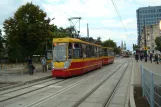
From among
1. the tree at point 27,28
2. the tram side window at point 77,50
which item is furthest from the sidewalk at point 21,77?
the tram side window at point 77,50

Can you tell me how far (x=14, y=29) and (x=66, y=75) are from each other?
29.2 ft

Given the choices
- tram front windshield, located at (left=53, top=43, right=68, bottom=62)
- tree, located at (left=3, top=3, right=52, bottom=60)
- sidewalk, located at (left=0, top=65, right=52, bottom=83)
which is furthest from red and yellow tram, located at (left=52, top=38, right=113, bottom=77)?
tree, located at (left=3, top=3, right=52, bottom=60)

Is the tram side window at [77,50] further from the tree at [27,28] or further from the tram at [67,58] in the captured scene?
the tree at [27,28]

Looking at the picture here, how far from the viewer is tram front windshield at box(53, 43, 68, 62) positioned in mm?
25016

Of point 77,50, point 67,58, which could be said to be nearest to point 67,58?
point 67,58

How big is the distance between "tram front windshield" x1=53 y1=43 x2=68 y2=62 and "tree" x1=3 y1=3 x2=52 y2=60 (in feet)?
18.0

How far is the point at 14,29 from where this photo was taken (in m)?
30.6

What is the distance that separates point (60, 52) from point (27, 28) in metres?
6.42

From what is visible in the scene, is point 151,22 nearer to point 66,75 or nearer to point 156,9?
point 156,9

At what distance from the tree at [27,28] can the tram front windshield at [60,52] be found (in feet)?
18.0

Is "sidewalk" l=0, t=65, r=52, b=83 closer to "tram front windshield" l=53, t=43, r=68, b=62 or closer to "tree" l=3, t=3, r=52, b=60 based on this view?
"tram front windshield" l=53, t=43, r=68, b=62

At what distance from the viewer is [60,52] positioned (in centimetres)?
2525

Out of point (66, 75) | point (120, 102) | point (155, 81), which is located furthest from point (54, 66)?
point (155, 81)

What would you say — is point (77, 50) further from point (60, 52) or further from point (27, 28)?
point (27, 28)
